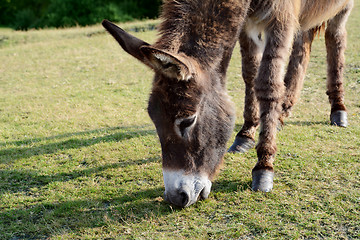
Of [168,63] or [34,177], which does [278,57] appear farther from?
[34,177]

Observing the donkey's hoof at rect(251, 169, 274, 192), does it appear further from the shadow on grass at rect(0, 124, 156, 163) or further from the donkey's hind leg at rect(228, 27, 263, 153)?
the shadow on grass at rect(0, 124, 156, 163)

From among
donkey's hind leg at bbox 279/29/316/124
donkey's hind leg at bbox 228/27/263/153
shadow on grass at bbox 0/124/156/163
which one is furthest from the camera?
donkey's hind leg at bbox 279/29/316/124

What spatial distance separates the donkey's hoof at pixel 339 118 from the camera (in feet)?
17.6

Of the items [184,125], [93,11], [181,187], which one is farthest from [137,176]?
[93,11]

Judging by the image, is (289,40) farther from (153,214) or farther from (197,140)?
(153,214)

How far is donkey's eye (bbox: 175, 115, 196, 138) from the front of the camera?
300cm

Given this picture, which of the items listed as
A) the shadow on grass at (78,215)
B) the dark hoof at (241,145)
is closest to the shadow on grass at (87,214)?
the shadow on grass at (78,215)

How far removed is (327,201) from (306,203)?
0.68ft

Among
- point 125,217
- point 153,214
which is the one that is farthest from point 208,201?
point 125,217

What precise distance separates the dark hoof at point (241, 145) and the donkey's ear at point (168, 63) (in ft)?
6.80

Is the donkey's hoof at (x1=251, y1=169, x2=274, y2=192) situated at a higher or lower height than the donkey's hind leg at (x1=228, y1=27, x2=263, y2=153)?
lower

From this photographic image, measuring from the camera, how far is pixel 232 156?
4.55 meters

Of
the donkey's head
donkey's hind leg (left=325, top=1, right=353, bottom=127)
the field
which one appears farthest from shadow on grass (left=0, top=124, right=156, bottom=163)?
donkey's hind leg (left=325, top=1, right=353, bottom=127)

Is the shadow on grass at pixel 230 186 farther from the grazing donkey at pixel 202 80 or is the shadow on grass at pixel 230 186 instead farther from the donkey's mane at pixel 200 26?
the donkey's mane at pixel 200 26
